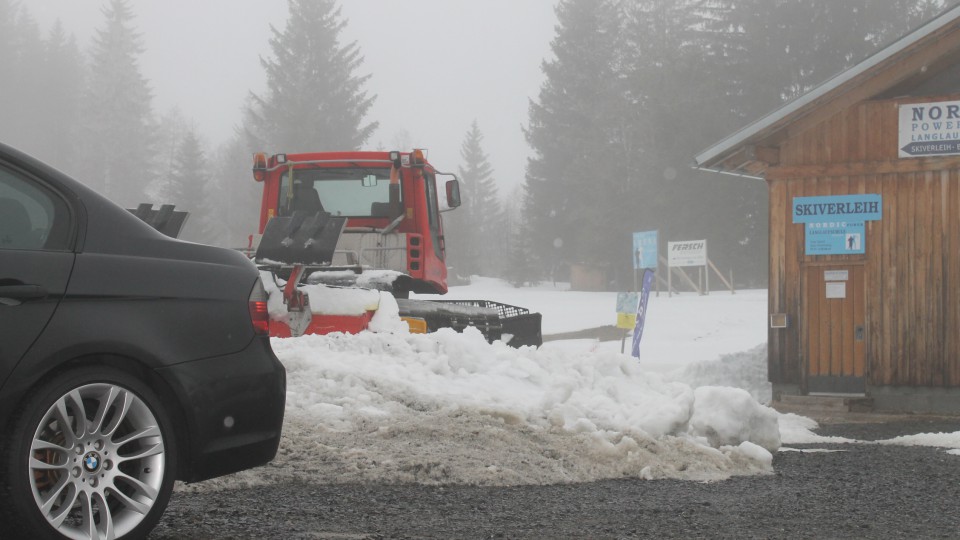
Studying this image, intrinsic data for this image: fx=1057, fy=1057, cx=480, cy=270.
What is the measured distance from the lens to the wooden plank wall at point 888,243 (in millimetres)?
14648

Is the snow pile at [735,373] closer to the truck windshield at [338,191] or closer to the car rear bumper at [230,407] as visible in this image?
the truck windshield at [338,191]

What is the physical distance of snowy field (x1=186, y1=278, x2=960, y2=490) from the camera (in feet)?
23.4

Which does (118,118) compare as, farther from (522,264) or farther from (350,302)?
(350,302)

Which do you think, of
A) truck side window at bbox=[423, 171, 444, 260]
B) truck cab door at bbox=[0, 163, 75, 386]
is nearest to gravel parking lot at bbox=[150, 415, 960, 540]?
truck cab door at bbox=[0, 163, 75, 386]

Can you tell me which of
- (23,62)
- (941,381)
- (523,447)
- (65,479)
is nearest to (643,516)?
(523,447)

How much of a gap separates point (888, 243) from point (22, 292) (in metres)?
13.1

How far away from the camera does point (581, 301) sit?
1574 inches

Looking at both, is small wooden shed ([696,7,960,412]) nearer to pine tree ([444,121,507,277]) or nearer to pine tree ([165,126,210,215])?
pine tree ([165,126,210,215])

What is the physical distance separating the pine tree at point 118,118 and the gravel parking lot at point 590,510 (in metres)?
59.0

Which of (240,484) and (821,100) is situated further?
(821,100)

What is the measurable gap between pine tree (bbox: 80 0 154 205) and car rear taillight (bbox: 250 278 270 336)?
5989 cm

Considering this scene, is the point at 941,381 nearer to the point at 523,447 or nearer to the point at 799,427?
the point at 799,427

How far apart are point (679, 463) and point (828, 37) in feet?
145

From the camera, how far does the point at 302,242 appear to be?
9.22 m
